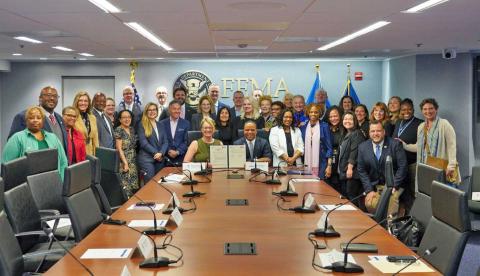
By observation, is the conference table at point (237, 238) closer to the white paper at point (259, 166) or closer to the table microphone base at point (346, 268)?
the table microphone base at point (346, 268)

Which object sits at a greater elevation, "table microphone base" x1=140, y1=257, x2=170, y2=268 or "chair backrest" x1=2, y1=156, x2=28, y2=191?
"chair backrest" x1=2, y1=156, x2=28, y2=191

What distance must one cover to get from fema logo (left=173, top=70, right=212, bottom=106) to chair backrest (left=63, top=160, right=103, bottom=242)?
929cm

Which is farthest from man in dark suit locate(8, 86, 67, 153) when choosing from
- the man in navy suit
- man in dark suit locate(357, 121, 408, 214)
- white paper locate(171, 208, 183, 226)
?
man in dark suit locate(357, 121, 408, 214)

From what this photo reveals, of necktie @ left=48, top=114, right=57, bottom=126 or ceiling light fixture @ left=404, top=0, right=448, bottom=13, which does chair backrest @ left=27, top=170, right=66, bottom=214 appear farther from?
ceiling light fixture @ left=404, top=0, right=448, bottom=13

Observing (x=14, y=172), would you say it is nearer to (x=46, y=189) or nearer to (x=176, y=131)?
(x=46, y=189)

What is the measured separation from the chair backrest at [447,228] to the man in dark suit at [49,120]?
4655 millimetres

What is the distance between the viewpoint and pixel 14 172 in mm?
4684

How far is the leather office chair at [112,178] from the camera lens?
580 centimetres

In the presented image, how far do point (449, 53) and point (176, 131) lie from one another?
540 cm

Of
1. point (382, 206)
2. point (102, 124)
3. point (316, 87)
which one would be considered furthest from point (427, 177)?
point (316, 87)

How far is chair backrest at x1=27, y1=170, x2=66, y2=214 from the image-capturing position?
5.14m

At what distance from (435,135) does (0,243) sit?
19.5 ft

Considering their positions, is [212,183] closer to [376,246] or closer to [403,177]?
[403,177]

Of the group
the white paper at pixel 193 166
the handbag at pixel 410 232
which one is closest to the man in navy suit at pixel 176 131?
the white paper at pixel 193 166
